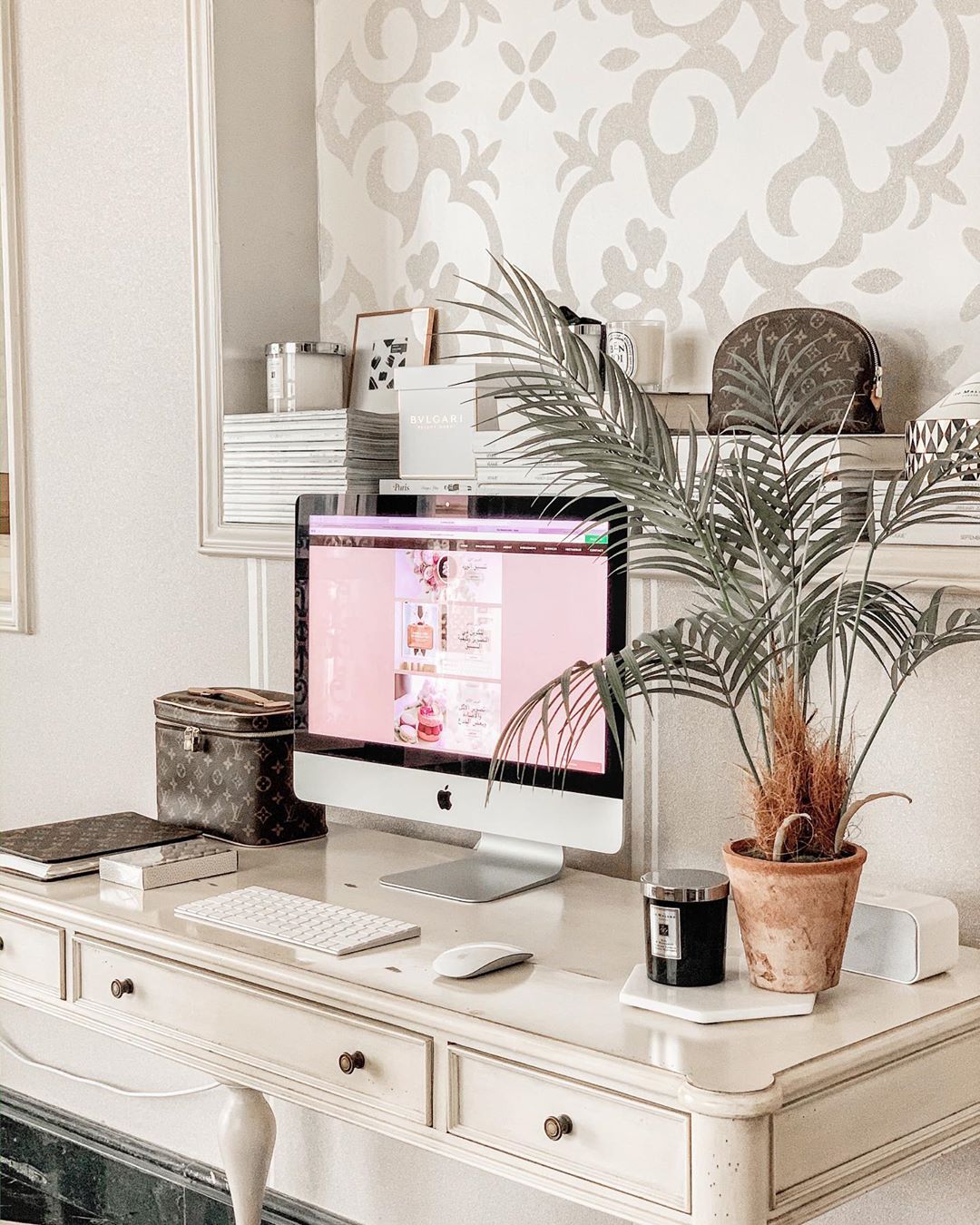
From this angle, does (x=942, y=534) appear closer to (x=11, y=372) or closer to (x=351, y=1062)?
(x=351, y=1062)

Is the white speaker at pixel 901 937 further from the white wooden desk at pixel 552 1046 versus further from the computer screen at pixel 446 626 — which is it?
the computer screen at pixel 446 626

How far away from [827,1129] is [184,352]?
1.72 meters

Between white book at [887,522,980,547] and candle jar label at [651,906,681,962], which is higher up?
white book at [887,522,980,547]

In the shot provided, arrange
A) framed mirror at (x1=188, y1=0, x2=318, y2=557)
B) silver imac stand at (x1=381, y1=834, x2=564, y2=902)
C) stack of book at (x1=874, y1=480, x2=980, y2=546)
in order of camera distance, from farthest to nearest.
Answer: framed mirror at (x1=188, y1=0, x2=318, y2=557) < silver imac stand at (x1=381, y1=834, x2=564, y2=902) < stack of book at (x1=874, y1=480, x2=980, y2=546)

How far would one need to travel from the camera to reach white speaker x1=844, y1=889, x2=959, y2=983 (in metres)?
1.54

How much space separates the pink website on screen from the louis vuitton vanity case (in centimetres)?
10

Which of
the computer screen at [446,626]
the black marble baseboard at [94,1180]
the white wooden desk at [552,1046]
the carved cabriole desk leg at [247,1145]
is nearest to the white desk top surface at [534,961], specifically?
the white wooden desk at [552,1046]

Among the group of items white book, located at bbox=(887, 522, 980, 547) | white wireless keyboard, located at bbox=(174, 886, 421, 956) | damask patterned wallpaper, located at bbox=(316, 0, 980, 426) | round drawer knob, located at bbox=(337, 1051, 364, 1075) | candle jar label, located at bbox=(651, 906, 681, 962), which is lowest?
round drawer knob, located at bbox=(337, 1051, 364, 1075)

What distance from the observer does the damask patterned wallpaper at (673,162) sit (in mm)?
1817

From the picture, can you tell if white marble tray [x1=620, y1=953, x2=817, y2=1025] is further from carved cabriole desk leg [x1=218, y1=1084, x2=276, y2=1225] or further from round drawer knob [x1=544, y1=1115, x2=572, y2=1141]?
carved cabriole desk leg [x1=218, y1=1084, x2=276, y2=1225]

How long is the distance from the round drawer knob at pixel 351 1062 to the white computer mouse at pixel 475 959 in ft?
0.39

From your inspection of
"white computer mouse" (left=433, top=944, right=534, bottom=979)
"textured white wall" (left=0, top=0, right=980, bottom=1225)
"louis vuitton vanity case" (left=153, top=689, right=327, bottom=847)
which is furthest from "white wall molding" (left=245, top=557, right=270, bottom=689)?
"white computer mouse" (left=433, top=944, right=534, bottom=979)

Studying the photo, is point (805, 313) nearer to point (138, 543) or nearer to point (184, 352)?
point (184, 352)

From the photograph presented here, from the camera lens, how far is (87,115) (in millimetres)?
2713
